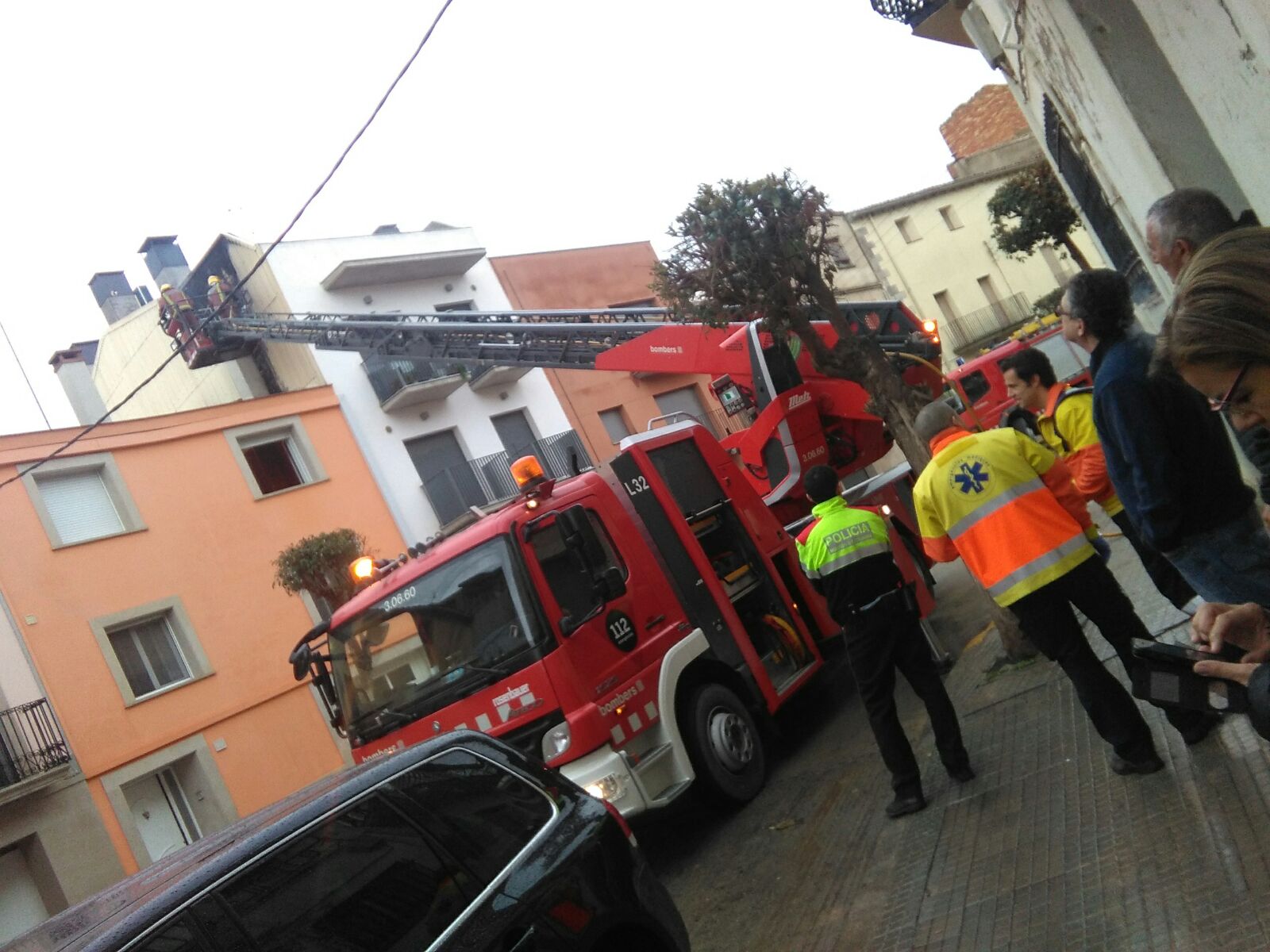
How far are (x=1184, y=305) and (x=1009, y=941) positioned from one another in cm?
281

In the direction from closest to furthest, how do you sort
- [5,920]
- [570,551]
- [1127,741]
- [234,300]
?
[1127,741] < [570,551] < [5,920] < [234,300]

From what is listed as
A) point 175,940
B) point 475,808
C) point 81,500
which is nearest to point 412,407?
point 81,500

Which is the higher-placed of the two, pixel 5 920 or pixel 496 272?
pixel 496 272

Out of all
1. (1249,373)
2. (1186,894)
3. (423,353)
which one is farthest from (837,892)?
(423,353)

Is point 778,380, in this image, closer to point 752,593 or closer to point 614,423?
point 752,593

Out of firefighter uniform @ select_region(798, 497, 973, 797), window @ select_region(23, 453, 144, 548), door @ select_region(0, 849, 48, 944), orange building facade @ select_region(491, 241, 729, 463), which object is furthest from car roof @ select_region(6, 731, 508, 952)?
orange building facade @ select_region(491, 241, 729, 463)

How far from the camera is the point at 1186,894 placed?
353 centimetres

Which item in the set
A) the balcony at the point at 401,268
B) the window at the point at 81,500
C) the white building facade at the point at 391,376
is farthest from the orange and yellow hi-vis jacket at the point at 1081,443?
the balcony at the point at 401,268

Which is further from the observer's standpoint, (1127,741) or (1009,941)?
(1127,741)

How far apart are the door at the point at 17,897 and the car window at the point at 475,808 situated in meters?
14.4

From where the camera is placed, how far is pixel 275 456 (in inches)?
812

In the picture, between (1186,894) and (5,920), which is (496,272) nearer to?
(5,920)

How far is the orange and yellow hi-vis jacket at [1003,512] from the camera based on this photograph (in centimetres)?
464

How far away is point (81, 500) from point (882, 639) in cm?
1613
